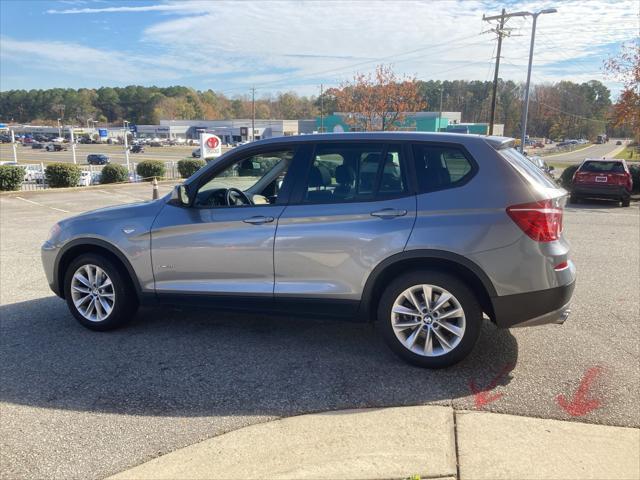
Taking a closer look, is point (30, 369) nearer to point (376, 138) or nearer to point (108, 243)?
point (108, 243)

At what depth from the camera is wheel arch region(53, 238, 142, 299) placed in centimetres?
470

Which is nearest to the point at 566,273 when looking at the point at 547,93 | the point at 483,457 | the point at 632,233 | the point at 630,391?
the point at 630,391

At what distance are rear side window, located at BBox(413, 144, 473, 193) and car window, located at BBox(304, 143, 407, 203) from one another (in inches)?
5.7

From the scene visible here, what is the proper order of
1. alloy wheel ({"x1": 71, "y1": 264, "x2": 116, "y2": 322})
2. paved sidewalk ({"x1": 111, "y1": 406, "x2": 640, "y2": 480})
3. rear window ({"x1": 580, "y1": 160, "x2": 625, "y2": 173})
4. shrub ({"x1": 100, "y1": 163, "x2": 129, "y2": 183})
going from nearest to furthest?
paved sidewalk ({"x1": 111, "y1": 406, "x2": 640, "y2": 480}) < alloy wheel ({"x1": 71, "y1": 264, "x2": 116, "y2": 322}) < rear window ({"x1": 580, "y1": 160, "x2": 625, "y2": 173}) < shrub ({"x1": 100, "y1": 163, "x2": 129, "y2": 183})

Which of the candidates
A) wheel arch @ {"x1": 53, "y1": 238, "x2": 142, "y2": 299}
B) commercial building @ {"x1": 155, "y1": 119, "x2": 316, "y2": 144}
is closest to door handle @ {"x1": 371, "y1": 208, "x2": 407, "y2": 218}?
wheel arch @ {"x1": 53, "y1": 238, "x2": 142, "y2": 299}

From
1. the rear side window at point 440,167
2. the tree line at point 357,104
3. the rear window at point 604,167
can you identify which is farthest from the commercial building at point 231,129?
the rear side window at point 440,167

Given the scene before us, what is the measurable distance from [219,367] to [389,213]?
5.78ft

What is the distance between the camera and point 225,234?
14.3 feet

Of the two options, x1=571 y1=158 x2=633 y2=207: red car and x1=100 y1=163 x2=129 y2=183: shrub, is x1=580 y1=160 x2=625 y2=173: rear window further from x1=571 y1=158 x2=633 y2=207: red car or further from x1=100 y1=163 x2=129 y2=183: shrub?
x1=100 y1=163 x2=129 y2=183: shrub

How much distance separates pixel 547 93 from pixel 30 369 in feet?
383

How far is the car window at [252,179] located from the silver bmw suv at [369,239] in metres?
0.01

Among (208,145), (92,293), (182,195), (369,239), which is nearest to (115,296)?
(92,293)

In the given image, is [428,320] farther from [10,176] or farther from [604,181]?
[10,176]

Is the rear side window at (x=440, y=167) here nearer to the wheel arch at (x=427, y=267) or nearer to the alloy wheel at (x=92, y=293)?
the wheel arch at (x=427, y=267)
